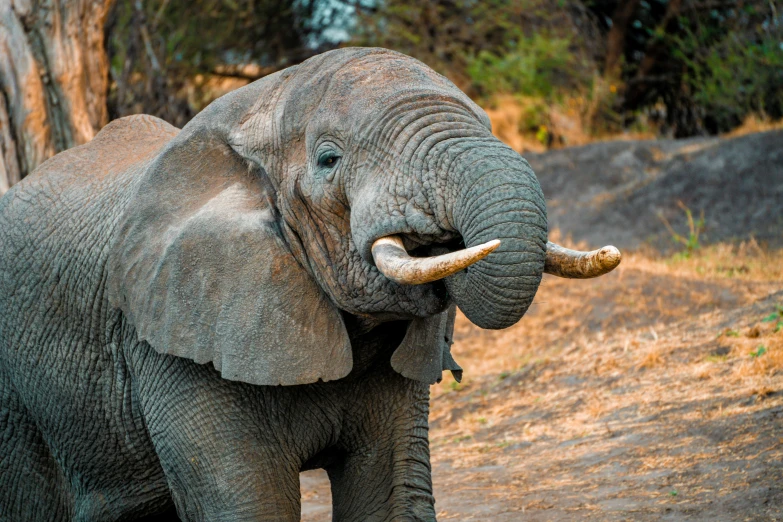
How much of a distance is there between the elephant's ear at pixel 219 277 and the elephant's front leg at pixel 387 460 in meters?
0.53

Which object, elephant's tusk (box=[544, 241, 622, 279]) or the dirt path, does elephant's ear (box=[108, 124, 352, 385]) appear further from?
the dirt path

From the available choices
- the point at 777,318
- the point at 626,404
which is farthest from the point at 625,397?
the point at 777,318

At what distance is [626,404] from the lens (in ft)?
22.6

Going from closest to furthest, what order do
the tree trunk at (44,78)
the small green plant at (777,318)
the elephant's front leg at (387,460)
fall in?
the elephant's front leg at (387,460) → the small green plant at (777,318) → the tree trunk at (44,78)

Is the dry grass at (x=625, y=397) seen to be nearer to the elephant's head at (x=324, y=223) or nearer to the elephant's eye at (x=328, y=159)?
the elephant's head at (x=324, y=223)

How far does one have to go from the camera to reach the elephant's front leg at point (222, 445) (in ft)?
12.8

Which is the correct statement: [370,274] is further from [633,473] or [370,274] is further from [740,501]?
[633,473]

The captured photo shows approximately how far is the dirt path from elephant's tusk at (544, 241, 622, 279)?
3.72 feet

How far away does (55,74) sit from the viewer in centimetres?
803

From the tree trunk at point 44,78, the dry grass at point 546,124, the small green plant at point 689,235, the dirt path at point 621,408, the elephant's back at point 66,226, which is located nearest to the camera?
the elephant's back at point 66,226

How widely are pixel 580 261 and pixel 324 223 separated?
0.86m

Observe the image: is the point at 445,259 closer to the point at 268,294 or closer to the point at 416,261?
the point at 416,261

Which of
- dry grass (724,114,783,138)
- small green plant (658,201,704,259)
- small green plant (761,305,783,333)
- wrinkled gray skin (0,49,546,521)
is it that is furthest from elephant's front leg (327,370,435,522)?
dry grass (724,114,783,138)

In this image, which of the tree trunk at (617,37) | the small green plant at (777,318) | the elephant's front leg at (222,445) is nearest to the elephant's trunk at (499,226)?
the elephant's front leg at (222,445)
